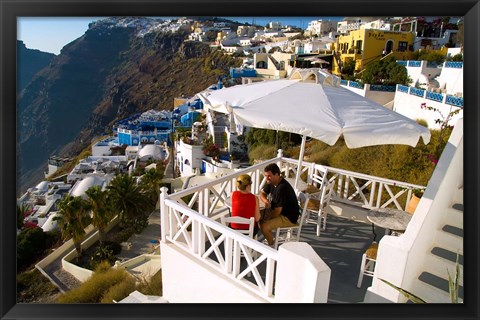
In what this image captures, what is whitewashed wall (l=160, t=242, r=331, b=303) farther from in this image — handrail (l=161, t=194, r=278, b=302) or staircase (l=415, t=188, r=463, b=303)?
staircase (l=415, t=188, r=463, b=303)

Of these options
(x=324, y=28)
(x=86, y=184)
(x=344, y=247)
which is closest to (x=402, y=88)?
(x=344, y=247)

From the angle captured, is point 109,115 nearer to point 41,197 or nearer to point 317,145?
point 41,197

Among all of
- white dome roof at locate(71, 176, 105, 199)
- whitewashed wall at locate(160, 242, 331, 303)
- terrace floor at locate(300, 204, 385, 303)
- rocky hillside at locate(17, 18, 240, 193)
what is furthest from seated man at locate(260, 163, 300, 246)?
rocky hillside at locate(17, 18, 240, 193)

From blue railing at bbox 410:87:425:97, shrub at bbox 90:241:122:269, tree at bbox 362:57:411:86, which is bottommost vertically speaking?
shrub at bbox 90:241:122:269

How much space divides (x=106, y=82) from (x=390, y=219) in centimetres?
13443

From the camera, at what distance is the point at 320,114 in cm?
369

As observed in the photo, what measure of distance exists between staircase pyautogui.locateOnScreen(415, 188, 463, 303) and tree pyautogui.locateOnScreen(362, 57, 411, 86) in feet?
74.1

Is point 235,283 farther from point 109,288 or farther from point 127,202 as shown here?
point 127,202

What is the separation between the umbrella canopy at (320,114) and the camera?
342 cm

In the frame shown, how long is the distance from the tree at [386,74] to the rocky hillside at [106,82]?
61.1 metres

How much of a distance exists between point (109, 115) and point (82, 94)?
41.9 ft

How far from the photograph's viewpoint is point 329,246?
471 cm

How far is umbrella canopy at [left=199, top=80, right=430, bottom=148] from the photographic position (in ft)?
11.2
